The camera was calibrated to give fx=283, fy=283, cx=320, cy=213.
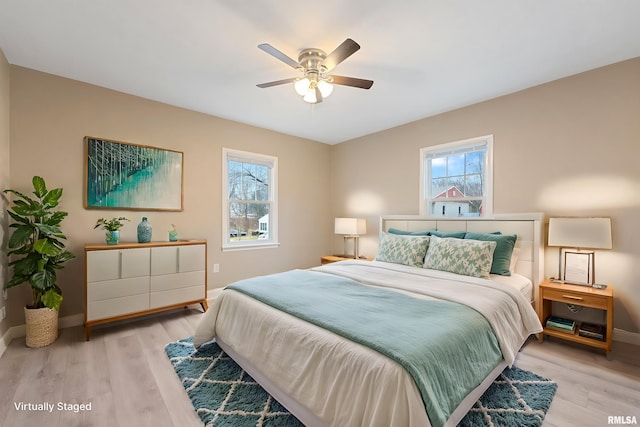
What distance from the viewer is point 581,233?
254 cm

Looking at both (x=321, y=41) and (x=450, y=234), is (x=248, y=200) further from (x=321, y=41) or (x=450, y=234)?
(x=450, y=234)

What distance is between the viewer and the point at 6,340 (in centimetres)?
252

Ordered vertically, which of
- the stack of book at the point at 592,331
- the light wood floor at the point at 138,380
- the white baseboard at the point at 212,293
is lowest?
the light wood floor at the point at 138,380

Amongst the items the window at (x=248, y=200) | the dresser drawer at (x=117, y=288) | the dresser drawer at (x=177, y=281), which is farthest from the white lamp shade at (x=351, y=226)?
the dresser drawer at (x=117, y=288)

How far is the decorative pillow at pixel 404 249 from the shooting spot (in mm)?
3215

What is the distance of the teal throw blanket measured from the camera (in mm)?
1280

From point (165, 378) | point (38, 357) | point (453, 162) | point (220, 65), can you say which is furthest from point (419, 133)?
point (38, 357)

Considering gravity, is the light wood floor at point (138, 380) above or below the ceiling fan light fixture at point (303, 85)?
below

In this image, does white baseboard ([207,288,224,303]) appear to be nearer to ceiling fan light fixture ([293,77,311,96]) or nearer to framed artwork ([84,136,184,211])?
framed artwork ([84,136,184,211])

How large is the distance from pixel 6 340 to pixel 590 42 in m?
5.57

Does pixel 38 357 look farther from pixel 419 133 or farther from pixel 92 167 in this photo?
pixel 419 133


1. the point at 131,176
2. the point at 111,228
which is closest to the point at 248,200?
the point at 131,176

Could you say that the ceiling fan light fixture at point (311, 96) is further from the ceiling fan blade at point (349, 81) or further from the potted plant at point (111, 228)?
the potted plant at point (111, 228)

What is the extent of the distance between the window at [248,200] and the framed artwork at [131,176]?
699 mm
